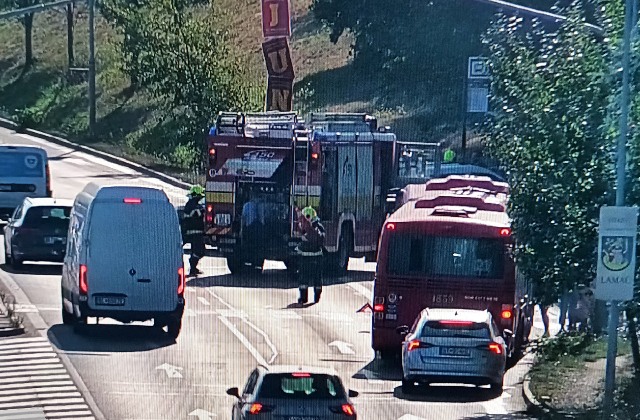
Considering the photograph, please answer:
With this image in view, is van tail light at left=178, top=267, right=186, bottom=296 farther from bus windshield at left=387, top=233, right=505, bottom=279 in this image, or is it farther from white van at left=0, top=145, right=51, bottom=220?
white van at left=0, top=145, right=51, bottom=220

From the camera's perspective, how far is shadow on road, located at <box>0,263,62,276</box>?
29409 mm

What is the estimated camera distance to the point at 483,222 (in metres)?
20.9

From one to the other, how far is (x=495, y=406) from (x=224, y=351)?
4.64m

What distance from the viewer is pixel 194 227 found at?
95.5ft

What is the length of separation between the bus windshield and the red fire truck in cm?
855

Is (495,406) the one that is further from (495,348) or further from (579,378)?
(579,378)

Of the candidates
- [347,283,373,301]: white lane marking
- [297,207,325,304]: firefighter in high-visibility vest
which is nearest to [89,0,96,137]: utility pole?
[347,283,373,301]: white lane marking

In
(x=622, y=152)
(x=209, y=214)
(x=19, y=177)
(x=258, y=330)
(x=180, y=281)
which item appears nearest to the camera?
(x=622, y=152)

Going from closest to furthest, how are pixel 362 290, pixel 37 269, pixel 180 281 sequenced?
pixel 180 281 → pixel 362 290 → pixel 37 269

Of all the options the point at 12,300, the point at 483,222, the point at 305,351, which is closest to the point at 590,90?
the point at 483,222

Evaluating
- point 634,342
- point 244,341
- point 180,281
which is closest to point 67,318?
point 180,281

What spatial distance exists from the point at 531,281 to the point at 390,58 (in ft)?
135

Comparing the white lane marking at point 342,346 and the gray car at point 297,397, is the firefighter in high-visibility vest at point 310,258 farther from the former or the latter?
the gray car at point 297,397

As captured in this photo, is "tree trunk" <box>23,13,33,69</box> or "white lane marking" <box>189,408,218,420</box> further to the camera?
"tree trunk" <box>23,13,33,69</box>
